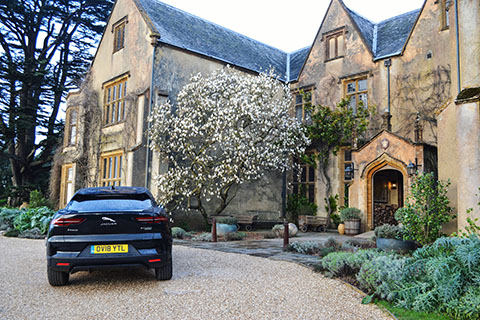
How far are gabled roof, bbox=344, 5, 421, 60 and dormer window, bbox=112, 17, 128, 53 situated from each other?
33.9 ft

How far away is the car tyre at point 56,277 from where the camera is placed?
5.53 m

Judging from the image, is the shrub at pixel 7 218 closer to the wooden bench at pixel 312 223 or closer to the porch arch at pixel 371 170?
the wooden bench at pixel 312 223

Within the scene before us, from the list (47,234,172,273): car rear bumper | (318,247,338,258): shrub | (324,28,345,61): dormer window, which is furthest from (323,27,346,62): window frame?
(47,234,172,273): car rear bumper

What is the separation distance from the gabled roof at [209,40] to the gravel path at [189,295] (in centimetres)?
1114

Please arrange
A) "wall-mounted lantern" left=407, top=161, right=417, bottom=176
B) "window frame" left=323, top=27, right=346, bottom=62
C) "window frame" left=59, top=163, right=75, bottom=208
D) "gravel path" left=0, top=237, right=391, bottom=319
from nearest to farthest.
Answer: "gravel path" left=0, top=237, right=391, bottom=319, "wall-mounted lantern" left=407, top=161, right=417, bottom=176, "window frame" left=323, top=27, right=346, bottom=62, "window frame" left=59, top=163, right=75, bottom=208

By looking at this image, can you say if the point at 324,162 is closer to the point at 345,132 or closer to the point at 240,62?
the point at 345,132

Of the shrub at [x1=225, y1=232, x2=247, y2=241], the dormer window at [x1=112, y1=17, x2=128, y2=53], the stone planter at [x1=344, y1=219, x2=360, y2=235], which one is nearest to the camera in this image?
the shrub at [x1=225, y1=232, x2=247, y2=241]

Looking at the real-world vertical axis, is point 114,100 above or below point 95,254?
above

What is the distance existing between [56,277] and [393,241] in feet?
21.8

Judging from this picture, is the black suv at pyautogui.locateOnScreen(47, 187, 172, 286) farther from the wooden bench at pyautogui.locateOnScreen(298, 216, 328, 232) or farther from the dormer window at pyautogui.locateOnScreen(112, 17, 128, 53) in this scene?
the dormer window at pyautogui.locateOnScreen(112, 17, 128, 53)

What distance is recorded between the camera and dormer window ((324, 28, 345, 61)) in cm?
1756

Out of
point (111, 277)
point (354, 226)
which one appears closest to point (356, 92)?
point (354, 226)

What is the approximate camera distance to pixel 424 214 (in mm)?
8430

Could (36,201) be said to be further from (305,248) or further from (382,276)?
(382,276)
